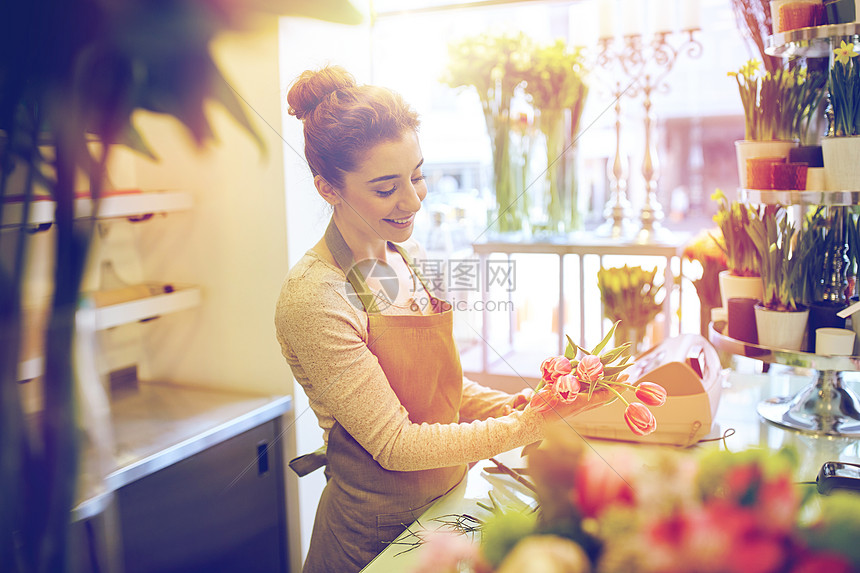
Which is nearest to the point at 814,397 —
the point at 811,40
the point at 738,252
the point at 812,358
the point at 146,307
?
the point at 812,358

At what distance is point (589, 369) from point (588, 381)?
0.01 meters

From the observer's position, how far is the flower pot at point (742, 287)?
1133 mm

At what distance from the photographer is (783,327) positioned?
105cm

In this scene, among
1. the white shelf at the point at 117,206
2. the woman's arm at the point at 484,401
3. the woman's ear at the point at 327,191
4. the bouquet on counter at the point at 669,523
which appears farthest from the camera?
the woman's arm at the point at 484,401

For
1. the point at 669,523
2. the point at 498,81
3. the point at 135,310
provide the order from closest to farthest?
the point at 669,523
the point at 135,310
the point at 498,81

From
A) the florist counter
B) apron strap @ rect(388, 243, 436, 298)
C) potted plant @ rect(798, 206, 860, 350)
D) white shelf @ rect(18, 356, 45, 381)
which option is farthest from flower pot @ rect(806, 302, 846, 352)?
white shelf @ rect(18, 356, 45, 381)

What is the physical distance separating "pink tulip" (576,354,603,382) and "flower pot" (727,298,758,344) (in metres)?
0.58

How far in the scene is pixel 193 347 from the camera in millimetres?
693

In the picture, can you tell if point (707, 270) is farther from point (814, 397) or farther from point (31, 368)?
point (31, 368)

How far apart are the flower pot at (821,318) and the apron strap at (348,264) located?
30.8 inches

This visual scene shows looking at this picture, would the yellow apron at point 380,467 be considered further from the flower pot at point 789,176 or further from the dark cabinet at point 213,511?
the flower pot at point 789,176

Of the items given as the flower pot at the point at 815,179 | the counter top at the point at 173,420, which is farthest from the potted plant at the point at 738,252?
the counter top at the point at 173,420

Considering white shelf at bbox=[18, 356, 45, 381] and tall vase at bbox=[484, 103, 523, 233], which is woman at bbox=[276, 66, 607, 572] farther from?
tall vase at bbox=[484, 103, 523, 233]

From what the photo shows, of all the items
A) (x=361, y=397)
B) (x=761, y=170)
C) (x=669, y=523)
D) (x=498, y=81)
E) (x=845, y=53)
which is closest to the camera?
(x=669, y=523)
